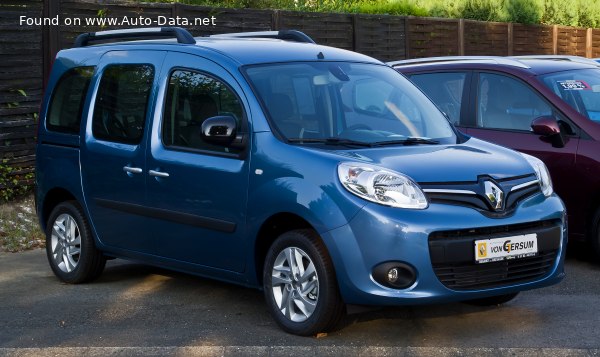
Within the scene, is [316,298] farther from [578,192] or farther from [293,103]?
[578,192]

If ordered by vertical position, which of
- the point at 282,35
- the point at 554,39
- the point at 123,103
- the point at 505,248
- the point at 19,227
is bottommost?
the point at 19,227

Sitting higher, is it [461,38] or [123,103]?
[123,103]

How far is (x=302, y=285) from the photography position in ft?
22.1

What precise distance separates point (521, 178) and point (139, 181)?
2.53 metres

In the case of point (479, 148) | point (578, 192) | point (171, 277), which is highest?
point (479, 148)

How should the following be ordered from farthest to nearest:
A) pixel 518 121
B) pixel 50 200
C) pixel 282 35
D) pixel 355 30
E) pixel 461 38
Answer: pixel 461 38
pixel 355 30
pixel 518 121
pixel 50 200
pixel 282 35

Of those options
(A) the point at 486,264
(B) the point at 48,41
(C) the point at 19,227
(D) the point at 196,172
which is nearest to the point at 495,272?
(A) the point at 486,264

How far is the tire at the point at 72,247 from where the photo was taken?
336 inches

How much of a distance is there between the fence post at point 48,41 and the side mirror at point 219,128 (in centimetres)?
548

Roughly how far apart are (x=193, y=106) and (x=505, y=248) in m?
2.27

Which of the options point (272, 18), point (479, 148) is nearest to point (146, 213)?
point (479, 148)

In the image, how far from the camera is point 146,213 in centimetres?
779

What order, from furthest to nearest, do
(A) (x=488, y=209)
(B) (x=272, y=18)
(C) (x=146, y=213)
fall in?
(B) (x=272, y=18) < (C) (x=146, y=213) < (A) (x=488, y=209)

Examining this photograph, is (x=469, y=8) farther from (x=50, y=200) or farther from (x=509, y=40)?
(x=50, y=200)
